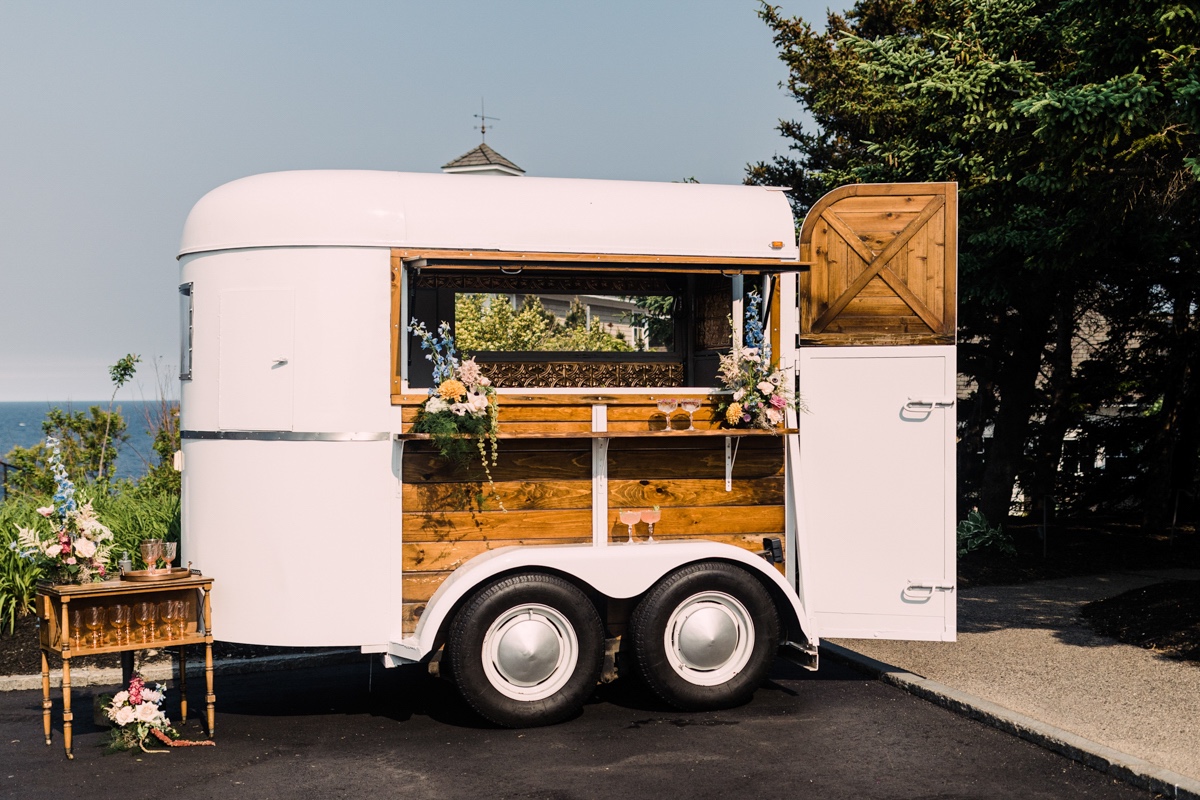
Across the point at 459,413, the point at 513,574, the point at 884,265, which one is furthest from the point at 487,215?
the point at 884,265

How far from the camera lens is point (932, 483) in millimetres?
7363

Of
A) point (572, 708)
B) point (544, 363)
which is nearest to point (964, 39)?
point (544, 363)

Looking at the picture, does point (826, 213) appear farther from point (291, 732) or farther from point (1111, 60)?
point (291, 732)

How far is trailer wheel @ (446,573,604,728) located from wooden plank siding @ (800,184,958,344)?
2.39m

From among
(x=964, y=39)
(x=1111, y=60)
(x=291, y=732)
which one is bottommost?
(x=291, y=732)

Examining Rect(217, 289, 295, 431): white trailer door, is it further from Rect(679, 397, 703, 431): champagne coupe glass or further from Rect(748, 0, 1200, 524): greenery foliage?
Rect(748, 0, 1200, 524): greenery foliage

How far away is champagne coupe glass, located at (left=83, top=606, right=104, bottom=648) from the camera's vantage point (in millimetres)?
6602

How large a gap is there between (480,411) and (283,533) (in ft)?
4.37

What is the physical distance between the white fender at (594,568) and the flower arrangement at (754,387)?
80 cm

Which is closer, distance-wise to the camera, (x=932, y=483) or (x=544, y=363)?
(x=932, y=483)

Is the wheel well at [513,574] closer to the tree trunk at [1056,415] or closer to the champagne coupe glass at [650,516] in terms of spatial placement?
the champagne coupe glass at [650,516]

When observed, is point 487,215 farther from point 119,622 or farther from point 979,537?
point 979,537

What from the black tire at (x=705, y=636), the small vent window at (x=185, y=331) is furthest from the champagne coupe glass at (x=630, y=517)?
the small vent window at (x=185, y=331)

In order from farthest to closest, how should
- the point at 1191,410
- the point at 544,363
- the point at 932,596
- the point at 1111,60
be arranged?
1. the point at 1191,410
2. the point at 544,363
3. the point at 1111,60
4. the point at 932,596
